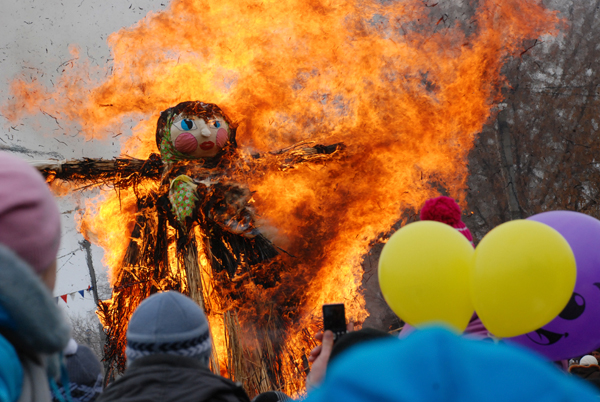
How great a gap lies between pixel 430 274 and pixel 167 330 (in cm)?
123

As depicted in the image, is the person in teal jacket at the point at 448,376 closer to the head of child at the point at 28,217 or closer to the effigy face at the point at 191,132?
the head of child at the point at 28,217

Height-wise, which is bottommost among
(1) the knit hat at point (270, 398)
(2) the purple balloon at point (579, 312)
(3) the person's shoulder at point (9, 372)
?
(1) the knit hat at point (270, 398)

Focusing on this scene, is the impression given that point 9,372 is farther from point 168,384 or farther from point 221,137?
point 221,137

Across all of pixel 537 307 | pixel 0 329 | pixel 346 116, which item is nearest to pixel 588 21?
pixel 346 116

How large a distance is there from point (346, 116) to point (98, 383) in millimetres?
3920

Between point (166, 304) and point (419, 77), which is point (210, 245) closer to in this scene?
point (419, 77)

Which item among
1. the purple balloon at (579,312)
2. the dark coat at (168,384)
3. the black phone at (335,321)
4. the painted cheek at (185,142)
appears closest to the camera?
the dark coat at (168,384)

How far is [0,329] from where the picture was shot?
100cm

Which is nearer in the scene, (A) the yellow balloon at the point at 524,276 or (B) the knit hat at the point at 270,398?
(A) the yellow balloon at the point at 524,276

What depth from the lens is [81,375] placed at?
245 centimetres

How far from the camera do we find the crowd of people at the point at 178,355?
1.88 ft

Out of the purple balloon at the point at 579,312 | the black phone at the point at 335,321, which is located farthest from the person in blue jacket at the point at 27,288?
the purple balloon at the point at 579,312

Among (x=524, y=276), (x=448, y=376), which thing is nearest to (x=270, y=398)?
(x=524, y=276)

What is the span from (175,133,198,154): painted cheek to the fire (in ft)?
1.84
